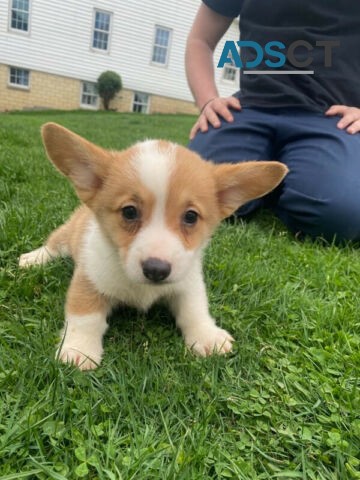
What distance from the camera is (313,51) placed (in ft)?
13.6

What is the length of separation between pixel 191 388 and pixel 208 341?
35 cm

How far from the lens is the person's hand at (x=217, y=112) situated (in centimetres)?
429

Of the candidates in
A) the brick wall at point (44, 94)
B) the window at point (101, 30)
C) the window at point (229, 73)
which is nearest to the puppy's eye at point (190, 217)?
the brick wall at point (44, 94)

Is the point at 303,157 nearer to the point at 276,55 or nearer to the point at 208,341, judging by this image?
the point at 276,55

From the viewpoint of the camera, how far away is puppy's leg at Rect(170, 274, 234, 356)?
6.88 ft

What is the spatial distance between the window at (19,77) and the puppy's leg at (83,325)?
830 inches

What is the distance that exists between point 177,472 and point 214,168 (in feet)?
4.76

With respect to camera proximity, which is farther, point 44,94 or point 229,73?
point 229,73

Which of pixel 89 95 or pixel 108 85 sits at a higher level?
pixel 108 85

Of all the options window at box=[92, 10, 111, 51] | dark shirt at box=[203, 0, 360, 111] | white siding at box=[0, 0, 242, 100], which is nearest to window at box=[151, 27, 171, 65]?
white siding at box=[0, 0, 242, 100]

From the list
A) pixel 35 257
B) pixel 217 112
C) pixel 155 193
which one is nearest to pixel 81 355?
pixel 155 193

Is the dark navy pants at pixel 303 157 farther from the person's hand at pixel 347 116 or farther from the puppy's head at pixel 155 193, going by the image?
the puppy's head at pixel 155 193

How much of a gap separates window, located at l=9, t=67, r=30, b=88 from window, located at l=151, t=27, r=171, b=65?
613 centimetres

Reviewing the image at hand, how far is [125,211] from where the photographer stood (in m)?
2.07
